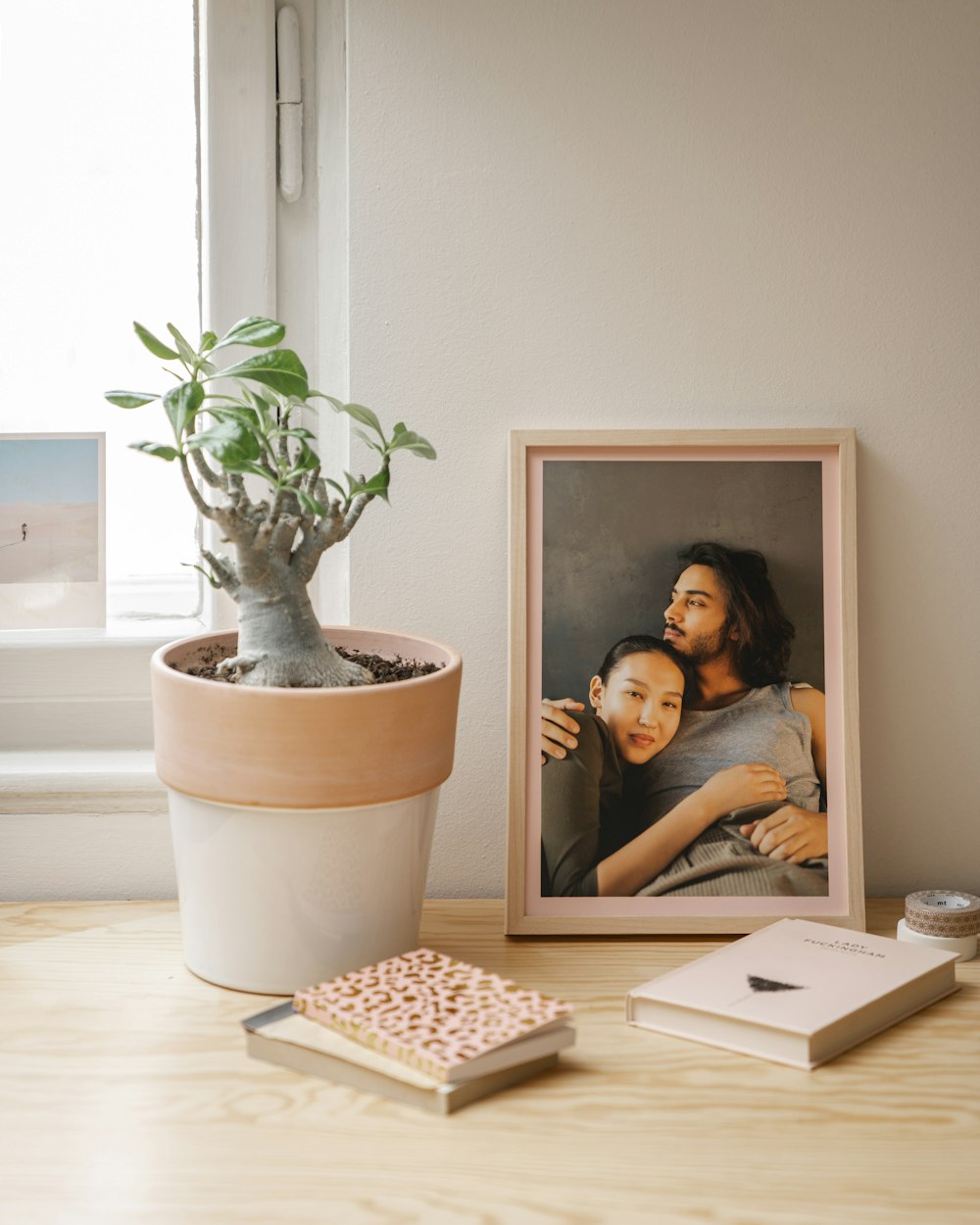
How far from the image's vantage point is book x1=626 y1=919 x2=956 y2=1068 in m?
0.82

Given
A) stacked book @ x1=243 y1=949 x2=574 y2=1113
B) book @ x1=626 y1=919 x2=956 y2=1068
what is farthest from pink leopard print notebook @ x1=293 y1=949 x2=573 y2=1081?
book @ x1=626 y1=919 x2=956 y2=1068

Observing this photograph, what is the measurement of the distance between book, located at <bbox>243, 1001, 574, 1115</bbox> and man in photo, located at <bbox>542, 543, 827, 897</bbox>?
281mm

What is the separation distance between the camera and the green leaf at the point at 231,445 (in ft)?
2.64

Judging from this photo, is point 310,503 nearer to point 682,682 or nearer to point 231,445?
point 231,445

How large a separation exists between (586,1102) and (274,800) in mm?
289

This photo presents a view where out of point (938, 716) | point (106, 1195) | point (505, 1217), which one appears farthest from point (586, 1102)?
point (938, 716)

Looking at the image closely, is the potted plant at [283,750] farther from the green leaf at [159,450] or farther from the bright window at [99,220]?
the bright window at [99,220]

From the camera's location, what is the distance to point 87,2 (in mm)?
1167

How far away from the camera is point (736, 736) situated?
42.1 inches

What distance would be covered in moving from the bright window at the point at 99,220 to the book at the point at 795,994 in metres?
0.68

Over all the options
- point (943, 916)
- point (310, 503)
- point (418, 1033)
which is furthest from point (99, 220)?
point (943, 916)

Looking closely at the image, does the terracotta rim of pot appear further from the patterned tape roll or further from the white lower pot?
the patterned tape roll

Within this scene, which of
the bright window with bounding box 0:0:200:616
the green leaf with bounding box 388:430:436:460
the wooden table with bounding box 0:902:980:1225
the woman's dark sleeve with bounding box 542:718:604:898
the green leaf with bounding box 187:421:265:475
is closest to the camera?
the wooden table with bounding box 0:902:980:1225

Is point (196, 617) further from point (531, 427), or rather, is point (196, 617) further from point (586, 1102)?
point (586, 1102)
